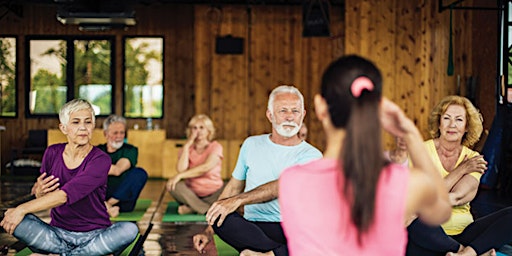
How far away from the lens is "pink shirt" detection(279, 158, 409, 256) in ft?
5.90

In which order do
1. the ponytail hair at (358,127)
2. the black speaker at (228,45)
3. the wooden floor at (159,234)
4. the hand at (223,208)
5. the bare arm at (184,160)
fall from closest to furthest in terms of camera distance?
the ponytail hair at (358,127), the hand at (223,208), the wooden floor at (159,234), the bare arm at (184,160), the black speaker at (228,45)

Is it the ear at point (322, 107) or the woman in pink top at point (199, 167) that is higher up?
the ear at point (322, 107)

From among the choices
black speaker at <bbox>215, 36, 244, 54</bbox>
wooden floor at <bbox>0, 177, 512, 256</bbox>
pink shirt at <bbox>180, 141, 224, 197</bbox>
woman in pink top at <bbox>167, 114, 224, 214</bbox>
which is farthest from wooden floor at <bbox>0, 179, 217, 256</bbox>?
black speaker at <bbox>215, 36, 244, 54</bbox>

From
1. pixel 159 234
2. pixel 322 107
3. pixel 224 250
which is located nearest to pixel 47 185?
pixel 224 250

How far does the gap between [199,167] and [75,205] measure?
8.16ft

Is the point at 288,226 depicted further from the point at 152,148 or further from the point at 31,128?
the point at 31,128

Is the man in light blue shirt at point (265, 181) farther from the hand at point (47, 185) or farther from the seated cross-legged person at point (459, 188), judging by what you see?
the hand at point (47, 185)

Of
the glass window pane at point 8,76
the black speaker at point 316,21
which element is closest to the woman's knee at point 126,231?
the black speaker at point 316,21

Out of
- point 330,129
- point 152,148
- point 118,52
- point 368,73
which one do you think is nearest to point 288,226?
point 330,129

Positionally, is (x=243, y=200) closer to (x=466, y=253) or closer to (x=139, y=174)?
(x=466, y=253)

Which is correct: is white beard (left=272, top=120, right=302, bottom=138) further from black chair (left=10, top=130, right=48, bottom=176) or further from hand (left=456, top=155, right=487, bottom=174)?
black chair (left=10, top=130, right=48, bottom=176)

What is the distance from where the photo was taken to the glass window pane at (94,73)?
44.3ft

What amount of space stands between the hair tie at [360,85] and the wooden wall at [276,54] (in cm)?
689

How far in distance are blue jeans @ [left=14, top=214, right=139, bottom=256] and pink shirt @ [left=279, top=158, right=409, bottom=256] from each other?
7.57 feet
